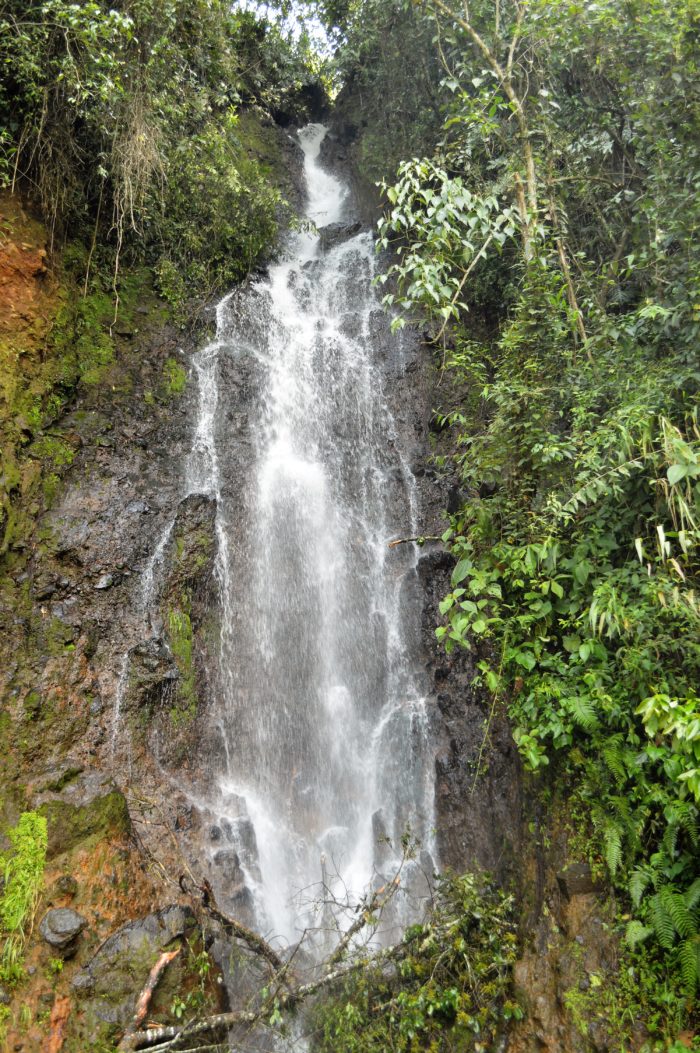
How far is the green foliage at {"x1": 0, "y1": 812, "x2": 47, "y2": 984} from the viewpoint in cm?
428

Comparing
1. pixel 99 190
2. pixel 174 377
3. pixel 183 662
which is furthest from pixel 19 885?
pixel 99 190

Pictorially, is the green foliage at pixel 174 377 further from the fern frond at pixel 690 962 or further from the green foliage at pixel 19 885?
the fern frond at pixel 690 962

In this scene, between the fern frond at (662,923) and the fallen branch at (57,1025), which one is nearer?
the fern frond at (662,923)

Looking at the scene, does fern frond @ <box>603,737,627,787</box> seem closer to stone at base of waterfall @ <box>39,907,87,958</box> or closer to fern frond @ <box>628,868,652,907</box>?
fern frond @ <box>628,868,652,907</box>

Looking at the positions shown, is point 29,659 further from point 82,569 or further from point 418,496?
point 418,496

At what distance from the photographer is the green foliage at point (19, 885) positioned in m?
4.28

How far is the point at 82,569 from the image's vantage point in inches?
268


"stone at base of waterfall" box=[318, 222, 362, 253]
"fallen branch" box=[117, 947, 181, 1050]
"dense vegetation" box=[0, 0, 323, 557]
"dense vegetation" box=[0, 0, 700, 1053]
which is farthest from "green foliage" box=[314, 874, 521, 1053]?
"stone at base of waterfall" box=[318, 222, 362, 253]

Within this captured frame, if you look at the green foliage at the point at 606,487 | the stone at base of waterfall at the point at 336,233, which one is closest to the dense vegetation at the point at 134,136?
the stone at base of waterfall at the point at 336,233

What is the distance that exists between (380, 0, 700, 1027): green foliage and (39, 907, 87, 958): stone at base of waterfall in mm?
3648

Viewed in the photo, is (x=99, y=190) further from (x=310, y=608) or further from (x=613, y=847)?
(x=613, y=847)

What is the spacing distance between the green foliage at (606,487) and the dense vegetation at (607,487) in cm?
2

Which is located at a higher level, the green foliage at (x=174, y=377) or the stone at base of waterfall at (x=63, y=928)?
the green foliage at (x=174, y=377)

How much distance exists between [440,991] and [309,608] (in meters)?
4.65
